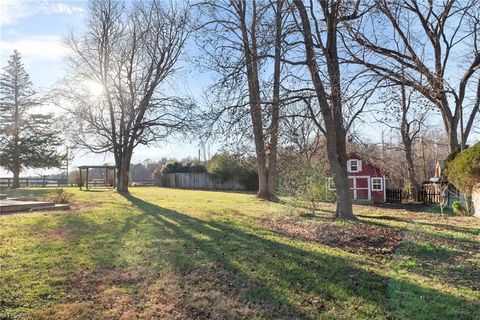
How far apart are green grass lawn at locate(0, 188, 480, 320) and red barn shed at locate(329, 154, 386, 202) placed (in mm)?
14977

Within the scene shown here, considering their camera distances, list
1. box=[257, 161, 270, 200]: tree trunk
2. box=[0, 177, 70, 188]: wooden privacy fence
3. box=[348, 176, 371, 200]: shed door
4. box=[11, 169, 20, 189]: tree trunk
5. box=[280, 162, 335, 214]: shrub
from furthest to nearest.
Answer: box=[0, 177, 70, 188]: wooden privacy fence, box=[11, 169, 20, 189]: tree trunk, box=[348, 176, 371, 200]: shed door, box=[257, 161, 270, 200]: tree trunk, box=[280, 162, 335, 214]: shrub

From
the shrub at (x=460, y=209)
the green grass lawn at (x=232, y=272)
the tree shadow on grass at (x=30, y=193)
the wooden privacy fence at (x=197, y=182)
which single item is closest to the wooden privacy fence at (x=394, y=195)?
the shrub at (x=460, y=209)

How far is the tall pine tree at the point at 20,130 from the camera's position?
83.1ft

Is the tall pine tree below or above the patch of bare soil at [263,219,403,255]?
above

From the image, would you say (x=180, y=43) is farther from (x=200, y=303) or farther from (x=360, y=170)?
(x=200, y=303)

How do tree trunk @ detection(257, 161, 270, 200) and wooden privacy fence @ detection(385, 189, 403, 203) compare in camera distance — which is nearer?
tree trunk @ detection(257, 161, 270, 200)

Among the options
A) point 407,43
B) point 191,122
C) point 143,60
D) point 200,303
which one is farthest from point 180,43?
point 200,303

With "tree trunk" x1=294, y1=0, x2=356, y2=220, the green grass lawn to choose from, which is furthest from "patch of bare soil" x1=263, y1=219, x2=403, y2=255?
"tree trunk" x1=294, y1=0, x2=356, y2=220

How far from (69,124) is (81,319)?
18.5 m

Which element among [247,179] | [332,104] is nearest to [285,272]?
[332,104]

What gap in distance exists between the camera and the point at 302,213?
11.2 m

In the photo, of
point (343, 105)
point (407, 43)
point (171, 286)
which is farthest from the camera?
point (407, 43)

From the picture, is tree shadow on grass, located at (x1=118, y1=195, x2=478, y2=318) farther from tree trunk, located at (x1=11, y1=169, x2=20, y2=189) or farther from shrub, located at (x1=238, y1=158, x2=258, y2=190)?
shrub, located at (x1=238, y1=158, x2=258, y2=190)

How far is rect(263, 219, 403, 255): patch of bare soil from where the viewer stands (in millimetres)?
6840
